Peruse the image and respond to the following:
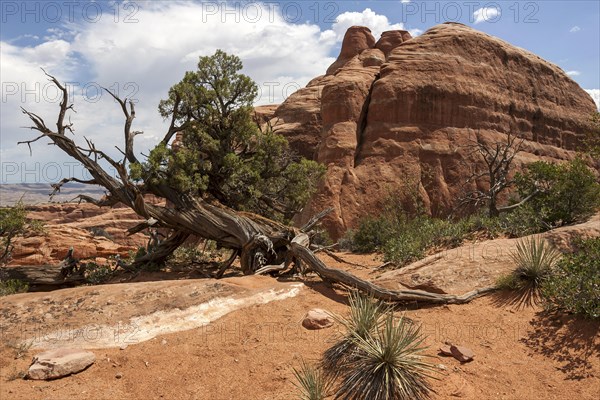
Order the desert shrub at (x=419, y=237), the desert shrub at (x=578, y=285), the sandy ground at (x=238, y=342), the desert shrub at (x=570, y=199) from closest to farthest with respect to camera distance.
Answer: the sandy ground at (x=238, y=342) < the desert shrub at (x=578, y=285) < the desert shrub at (x=419, y=237) < the desert shrub at (x=570, y=199)

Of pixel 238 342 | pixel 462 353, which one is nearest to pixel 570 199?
pixel 462 353

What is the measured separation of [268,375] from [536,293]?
4874 mm

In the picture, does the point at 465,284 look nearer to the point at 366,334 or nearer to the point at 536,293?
the point at 536,293

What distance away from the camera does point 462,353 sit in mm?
6301

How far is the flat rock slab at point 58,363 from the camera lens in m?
5.89

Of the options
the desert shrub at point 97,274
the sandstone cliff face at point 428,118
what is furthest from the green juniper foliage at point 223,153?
the sandstone cliff face at point 428,118

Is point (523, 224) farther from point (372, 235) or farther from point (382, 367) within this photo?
point (382, 367)

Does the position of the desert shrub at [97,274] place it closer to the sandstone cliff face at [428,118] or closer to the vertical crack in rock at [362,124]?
the sandstone cliff face at [428,118]

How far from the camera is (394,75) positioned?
1088 inches

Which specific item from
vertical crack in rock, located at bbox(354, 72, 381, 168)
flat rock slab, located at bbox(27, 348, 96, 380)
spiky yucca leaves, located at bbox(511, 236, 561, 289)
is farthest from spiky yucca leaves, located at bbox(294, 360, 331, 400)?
vertical crack in rock, located at bbox(354, 72, 381, 168)

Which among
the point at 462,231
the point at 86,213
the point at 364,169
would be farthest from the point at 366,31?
the point at 86,213

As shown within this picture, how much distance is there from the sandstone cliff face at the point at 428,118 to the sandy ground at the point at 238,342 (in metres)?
16.3

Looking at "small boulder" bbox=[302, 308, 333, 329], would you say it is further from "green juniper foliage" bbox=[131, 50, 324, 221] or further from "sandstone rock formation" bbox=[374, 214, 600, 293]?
"green juniper foliage" bbox=[131, 50, 324, 221]

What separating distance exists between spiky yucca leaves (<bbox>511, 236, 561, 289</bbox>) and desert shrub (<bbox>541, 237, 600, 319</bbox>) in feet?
0.80
